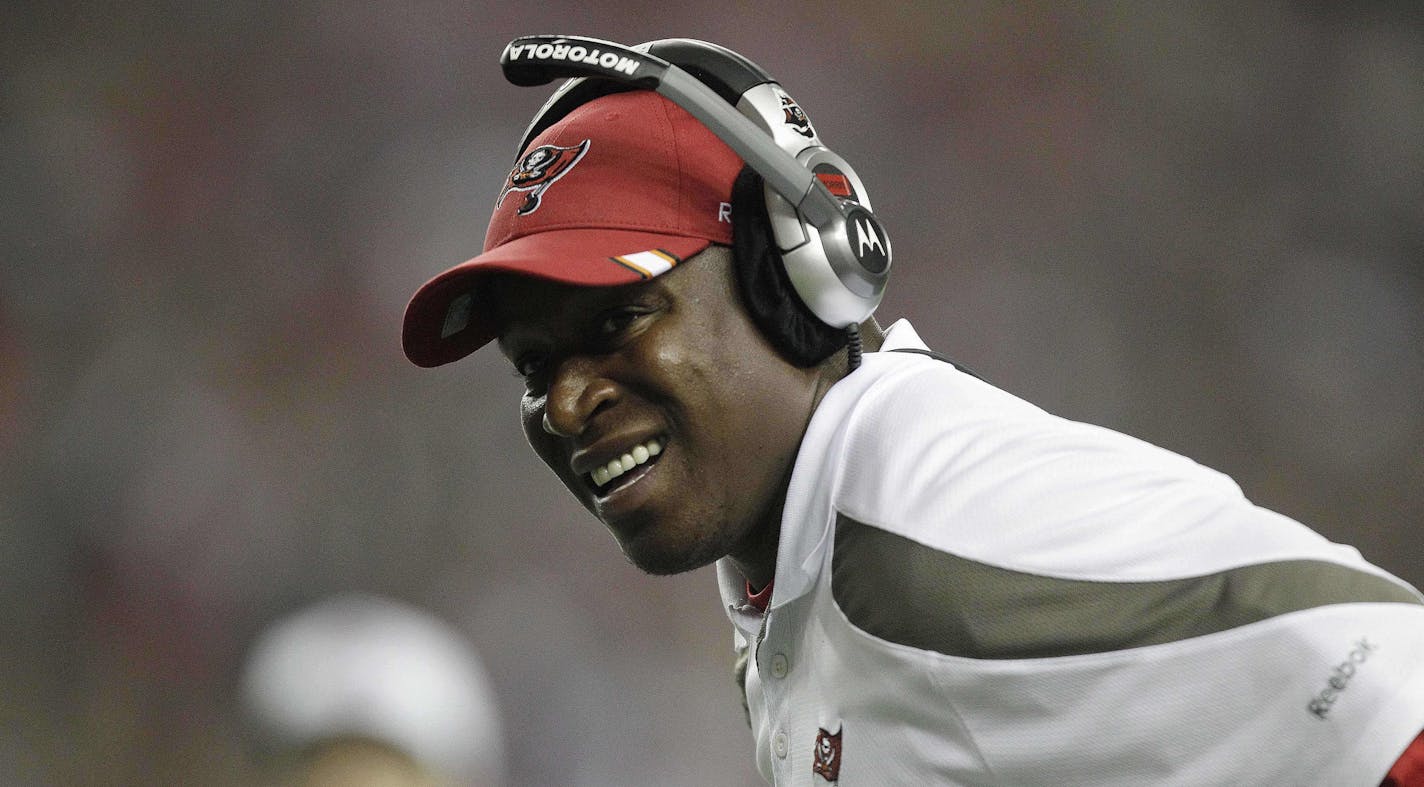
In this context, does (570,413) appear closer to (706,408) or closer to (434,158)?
(706,408)

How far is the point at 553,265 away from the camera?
108 cm

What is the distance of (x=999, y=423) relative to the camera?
1.02 metres

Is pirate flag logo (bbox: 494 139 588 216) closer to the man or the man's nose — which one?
the man

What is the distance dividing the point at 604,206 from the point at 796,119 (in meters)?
0.21

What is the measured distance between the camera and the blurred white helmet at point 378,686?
2.71 metres

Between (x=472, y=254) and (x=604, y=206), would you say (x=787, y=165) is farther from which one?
(x=472, y=254)

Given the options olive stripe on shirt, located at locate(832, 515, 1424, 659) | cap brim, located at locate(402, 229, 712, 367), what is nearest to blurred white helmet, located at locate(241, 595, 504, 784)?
cap brim, located at locate(402, 229, 712, 367)

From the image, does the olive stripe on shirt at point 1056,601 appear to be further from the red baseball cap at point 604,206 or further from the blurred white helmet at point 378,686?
the blurred white helmet at point 378,686

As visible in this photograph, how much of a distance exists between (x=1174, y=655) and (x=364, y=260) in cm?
267

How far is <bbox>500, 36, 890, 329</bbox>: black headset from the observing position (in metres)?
1.12

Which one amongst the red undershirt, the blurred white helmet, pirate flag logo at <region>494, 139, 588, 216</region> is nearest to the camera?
the red undershirt

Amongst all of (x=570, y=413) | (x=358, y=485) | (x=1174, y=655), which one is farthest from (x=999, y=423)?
(x=358, y=485)

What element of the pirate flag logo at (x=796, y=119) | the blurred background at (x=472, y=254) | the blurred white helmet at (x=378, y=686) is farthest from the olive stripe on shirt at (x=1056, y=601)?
the blurred background at (x=472, y=254)

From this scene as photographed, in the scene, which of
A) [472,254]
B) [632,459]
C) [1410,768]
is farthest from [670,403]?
[472,254]
